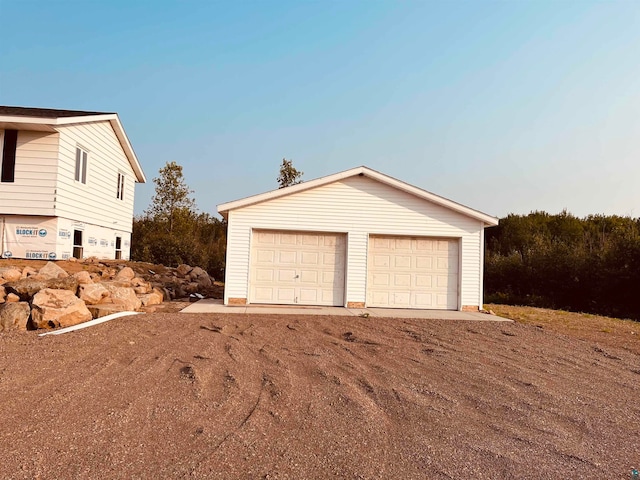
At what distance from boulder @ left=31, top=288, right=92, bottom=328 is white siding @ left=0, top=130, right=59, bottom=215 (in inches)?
217

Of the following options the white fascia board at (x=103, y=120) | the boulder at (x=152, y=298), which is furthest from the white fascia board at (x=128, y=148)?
the boulder at (x=152, y=298)

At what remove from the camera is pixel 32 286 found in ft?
32.1

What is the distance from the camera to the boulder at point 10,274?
1081 cm

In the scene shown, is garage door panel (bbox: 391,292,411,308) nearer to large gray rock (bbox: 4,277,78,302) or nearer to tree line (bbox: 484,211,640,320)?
large gray rock (bbox: 4,277,78,302)

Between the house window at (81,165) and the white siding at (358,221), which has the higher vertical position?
the house window at (81,165)

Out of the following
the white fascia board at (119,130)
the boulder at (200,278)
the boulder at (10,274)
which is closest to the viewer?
the boulder at (10,274)

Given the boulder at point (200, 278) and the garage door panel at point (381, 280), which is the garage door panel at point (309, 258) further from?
the boulder at point (200, 278)

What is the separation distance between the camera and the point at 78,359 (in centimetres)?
648

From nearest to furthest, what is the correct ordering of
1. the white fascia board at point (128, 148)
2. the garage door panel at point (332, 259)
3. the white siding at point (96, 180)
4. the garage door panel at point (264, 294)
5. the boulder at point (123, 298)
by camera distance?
the boulder at point (123, 298) < the garage door panel at point (264, 294) < the garage door panel at point (332, 259) < the white siding at point (96, 180) < the white fascia board at point (128, 148)

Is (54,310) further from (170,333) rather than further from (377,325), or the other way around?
(377,325)

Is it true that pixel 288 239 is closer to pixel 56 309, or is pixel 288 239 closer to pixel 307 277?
pixel 307 277

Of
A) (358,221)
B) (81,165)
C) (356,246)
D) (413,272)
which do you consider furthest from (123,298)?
(413,272)

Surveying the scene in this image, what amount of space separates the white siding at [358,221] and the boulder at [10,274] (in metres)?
5.25

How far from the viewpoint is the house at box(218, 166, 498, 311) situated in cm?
1324
